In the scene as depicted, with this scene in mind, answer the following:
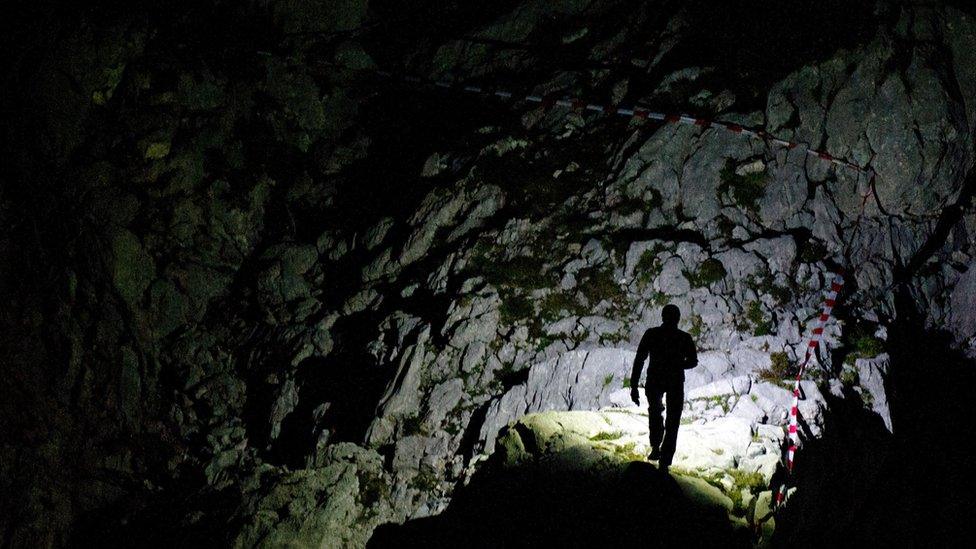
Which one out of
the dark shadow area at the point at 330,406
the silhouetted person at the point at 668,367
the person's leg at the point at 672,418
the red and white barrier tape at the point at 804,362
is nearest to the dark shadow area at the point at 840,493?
the red and white barrier tape at the point at 804,362

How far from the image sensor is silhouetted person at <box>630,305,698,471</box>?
581cm

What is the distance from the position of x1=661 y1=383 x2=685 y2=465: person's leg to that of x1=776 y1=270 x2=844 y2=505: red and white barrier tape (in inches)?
47.4

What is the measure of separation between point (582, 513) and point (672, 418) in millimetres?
1513

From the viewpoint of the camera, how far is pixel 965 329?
9.64 metres

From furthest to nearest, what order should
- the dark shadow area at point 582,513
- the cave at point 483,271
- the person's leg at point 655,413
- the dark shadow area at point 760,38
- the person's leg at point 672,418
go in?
the dark shadow area at point 760,38 → the cave at point 483,271 → the person's leg at point 655,413 → the person's leg at point 672,418 → the dark shadow area at point 582,513

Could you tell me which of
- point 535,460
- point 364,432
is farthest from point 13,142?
point 535,460

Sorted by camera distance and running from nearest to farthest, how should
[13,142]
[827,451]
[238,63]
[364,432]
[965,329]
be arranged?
[827,451] < [364,432] < [965,329] < [13,142] < [238,63]

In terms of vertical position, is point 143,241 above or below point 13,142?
below

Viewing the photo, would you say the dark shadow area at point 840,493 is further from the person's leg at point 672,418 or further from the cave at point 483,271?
the person's leg at point 672,418

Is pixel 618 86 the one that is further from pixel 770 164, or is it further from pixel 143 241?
pixel 143 241

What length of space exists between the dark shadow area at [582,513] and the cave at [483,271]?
1.6 inches

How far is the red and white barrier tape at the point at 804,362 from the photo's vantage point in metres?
6.30

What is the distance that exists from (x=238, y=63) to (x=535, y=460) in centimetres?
1281

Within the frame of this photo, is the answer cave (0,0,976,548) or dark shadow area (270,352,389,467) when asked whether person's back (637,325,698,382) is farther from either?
dark shadow area (270,352,389,467)
